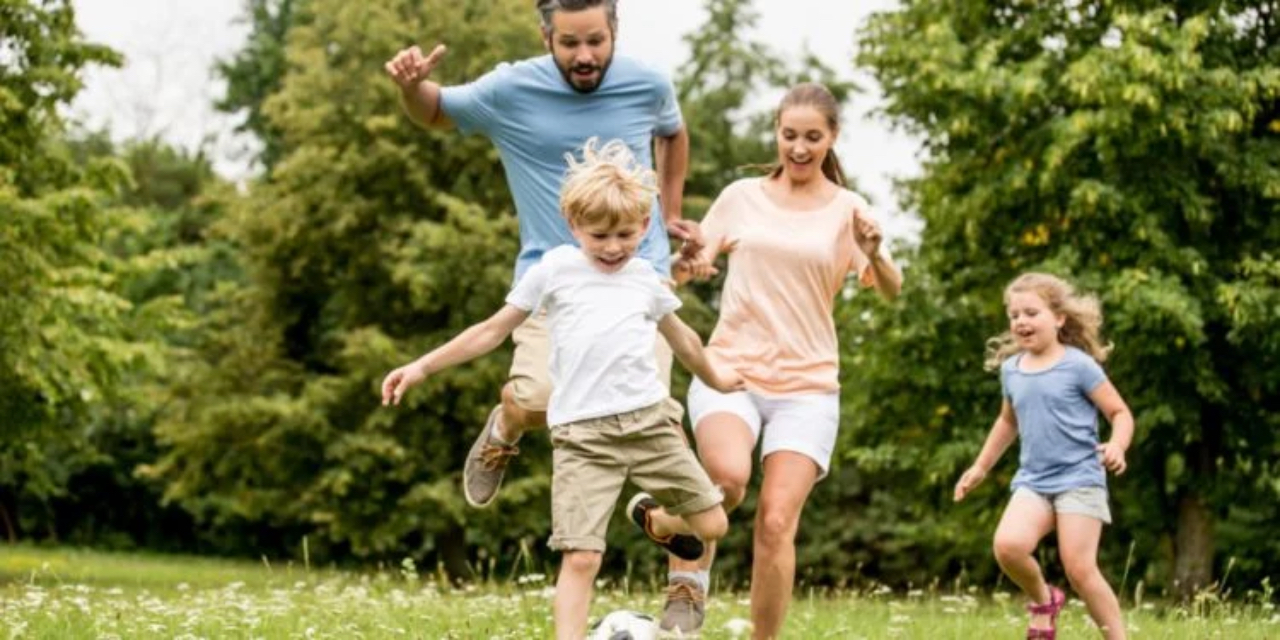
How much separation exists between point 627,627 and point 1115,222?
47.0 ft

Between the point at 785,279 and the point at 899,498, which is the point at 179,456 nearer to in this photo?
the point at 899,498

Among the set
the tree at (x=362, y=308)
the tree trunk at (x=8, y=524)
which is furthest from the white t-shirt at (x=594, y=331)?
the tree trunk at (x=8, y=524)

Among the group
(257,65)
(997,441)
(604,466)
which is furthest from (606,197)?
(257,65)

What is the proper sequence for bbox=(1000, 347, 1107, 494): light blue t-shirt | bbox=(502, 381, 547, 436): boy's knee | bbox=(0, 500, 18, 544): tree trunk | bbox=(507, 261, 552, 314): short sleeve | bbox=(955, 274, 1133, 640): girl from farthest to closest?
1. bbox=(0, 500, 18, 544): tree trunk
2. bbox=(1000, 347, 1107, 494): light blue t-shirt
3. bbox=(955, 274, 1133, 640): girl
4. bbox=(502, 381, 547, 436): boy's knee
5. bbox=(507, 261, 552, 314): short sleeve

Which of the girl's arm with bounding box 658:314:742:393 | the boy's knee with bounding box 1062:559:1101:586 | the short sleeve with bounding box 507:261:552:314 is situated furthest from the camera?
the boy's knee with bounding box 1062:559:1101:586

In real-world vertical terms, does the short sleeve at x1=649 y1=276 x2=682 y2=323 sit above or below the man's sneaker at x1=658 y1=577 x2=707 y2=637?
above

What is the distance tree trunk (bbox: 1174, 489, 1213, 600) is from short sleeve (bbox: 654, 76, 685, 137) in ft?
50.5

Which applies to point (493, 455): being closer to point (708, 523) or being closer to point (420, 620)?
point (420, 620)

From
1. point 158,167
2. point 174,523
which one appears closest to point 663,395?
point 174,523

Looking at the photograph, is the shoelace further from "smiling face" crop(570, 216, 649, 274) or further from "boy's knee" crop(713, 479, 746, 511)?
"smiling face" crop(570, 216, 649, 274)

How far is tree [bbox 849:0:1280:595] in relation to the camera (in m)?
18.3

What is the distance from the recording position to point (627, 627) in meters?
6.24

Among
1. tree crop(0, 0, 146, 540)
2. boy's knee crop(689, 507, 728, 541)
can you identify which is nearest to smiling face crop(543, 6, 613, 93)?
boy's knee crop(689, 507, 728, 541)

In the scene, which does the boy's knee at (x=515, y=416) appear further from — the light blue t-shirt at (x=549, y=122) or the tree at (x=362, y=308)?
the tree at (x=362, y=308)
